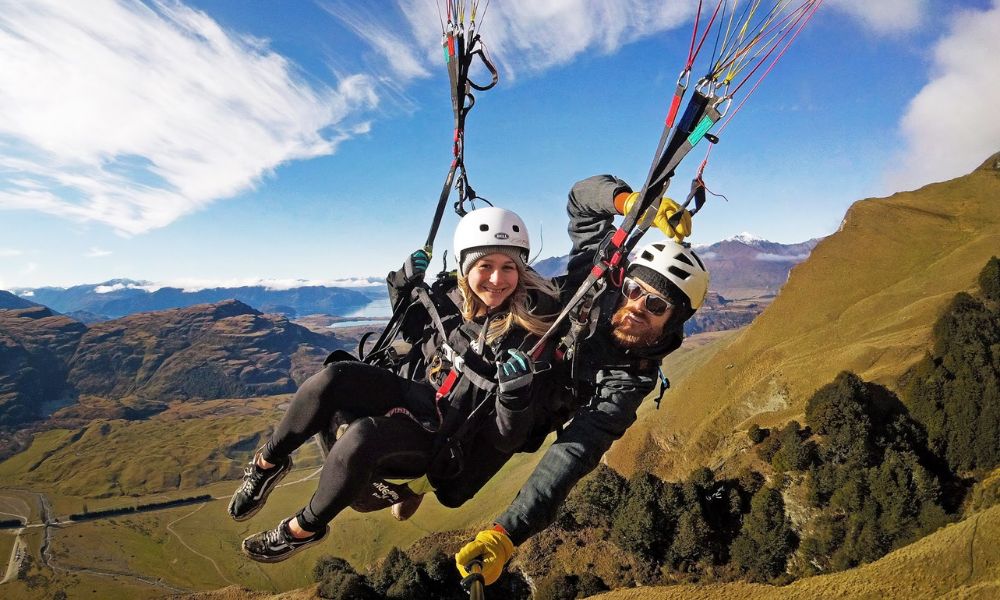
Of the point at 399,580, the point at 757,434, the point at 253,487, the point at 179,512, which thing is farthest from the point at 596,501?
the point at 179,512

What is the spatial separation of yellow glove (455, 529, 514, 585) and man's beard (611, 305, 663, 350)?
7.02ft

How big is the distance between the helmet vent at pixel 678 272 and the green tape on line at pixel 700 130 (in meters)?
1.57

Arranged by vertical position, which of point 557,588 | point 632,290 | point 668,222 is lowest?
point 557,588

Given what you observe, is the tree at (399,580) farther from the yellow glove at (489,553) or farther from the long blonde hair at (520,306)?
the yellow glove at (489,553)

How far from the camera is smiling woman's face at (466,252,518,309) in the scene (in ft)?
17.9

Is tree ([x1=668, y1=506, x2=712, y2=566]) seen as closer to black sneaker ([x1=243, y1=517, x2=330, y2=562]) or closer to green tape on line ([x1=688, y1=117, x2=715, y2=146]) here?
black sneaker ([x1=243, y1=517, x2=330, y2=562])

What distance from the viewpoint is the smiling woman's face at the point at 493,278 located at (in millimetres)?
5457

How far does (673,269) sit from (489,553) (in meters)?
3.19

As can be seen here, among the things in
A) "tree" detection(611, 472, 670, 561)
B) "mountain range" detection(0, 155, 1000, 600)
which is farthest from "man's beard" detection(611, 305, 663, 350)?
"tree" detection(611, 472, 670, 561)

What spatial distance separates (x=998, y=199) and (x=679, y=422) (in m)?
65.0

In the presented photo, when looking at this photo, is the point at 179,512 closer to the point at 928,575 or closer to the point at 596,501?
the point at 596,501

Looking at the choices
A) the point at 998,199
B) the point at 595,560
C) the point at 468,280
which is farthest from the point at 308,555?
the point at 998,199

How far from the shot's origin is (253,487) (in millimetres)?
5844

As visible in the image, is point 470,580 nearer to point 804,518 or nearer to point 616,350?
point 616,350
